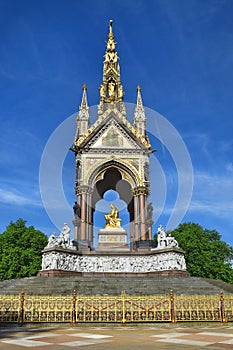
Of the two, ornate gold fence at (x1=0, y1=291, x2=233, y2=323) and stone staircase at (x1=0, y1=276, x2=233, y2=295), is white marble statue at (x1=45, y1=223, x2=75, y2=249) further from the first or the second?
ornate gold fence at (x1=0, y1=291, x2=233, y2=323)

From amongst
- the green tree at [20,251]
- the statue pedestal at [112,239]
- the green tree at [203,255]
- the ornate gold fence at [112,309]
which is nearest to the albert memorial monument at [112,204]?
the statue pedestal at [112,239]

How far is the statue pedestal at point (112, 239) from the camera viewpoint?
2394cm

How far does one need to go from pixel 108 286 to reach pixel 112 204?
11.0 meters

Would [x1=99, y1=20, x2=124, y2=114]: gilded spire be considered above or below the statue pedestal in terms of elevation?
above

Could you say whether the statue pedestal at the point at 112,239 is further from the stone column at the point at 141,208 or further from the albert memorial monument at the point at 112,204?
the stone column at the point at 141,208

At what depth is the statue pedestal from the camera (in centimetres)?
2394

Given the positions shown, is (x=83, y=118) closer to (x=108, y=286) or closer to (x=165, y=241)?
(x=165, y=241)

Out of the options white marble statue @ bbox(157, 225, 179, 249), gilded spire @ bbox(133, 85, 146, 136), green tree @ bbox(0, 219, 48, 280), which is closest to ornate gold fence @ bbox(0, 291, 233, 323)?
white marble statue @ bbox(157, 225, 179, 249)

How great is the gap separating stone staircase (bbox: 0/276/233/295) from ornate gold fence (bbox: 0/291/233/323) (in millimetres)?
3366

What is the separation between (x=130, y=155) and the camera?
27.1 metres

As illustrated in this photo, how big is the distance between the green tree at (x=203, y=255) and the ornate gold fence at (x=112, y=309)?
90.8 feet

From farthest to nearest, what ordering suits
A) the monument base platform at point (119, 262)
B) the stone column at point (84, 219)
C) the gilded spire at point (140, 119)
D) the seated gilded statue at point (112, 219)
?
the gilded spire at point (140, 119), the seated gilded statue at point (112, 219), the stone column at point (84, 219), the monument base platform at point (119, 262)

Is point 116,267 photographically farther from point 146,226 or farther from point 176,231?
point 176,231

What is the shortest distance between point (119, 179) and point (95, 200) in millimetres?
3168
